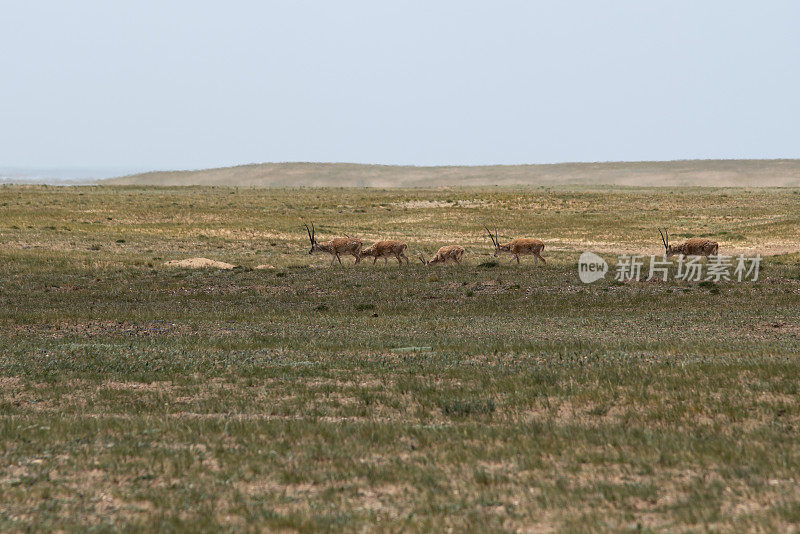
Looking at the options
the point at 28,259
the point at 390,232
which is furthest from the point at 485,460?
the point at 390,232

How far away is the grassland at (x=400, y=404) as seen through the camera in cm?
750

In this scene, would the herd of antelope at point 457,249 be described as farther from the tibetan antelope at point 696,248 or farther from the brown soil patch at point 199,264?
the brown soil patch at point 199,264

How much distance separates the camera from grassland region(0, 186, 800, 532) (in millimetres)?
7504

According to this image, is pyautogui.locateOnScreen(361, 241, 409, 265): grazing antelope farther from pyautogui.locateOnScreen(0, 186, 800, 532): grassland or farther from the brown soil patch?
pyautogui.locateOnScreen(0, 186, 800, 532): grassland

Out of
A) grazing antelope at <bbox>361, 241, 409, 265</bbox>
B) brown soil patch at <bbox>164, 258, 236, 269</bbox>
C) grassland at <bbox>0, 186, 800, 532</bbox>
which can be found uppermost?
grassland at <bbox>0, 186, 800, 532</bbox>

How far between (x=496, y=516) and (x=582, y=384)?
19.8 ft

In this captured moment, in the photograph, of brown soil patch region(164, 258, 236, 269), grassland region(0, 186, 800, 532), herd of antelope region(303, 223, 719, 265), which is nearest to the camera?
grassland region(0, 186, 800, 532)

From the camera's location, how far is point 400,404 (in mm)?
11977

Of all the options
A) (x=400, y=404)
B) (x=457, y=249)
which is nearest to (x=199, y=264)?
(x=457, y=249)

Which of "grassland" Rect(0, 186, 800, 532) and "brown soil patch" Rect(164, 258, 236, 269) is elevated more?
"grassland" Rect(0, 186, 800, 532)

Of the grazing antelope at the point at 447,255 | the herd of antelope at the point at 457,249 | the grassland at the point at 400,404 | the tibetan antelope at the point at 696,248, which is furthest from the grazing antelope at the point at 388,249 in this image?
the tibetan antelope at the point at 696,248

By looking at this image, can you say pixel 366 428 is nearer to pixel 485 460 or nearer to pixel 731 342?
pixel 485 460

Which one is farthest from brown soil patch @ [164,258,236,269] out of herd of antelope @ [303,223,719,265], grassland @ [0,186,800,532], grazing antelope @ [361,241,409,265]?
grazing antelope @ [361,241,409,265]

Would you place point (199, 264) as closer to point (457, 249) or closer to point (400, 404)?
point (457, 249)
